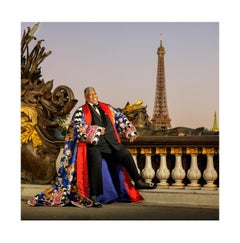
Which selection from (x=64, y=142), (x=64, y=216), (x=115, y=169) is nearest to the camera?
(x=64, y=216)

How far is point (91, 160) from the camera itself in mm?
8688

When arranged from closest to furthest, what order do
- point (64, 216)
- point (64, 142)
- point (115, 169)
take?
1. point (64, 216)
2. point (115, 169)
3. point (64, 142)

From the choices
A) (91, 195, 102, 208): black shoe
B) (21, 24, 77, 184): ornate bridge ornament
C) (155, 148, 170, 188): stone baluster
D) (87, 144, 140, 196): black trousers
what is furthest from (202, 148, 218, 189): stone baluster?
(21, 24, 77, 184): ornate bridge ornament

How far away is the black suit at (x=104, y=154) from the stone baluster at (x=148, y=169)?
0.88ft

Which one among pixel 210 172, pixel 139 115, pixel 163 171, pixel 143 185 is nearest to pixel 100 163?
pixel 143 185

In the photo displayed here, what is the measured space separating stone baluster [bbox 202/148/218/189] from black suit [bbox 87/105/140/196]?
894 millimetres

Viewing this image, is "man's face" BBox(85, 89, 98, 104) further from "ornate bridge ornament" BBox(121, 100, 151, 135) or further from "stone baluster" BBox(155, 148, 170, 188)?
"stone baluster" BBox(155, 148, 170, 188)

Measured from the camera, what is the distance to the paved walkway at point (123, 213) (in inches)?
326

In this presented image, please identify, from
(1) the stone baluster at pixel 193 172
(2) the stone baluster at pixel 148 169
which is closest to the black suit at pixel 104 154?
(2) the stone baluster at pixel 148 169

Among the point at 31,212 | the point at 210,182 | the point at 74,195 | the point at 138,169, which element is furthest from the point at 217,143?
the point at 31,212

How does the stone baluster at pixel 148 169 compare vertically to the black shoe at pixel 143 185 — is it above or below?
above

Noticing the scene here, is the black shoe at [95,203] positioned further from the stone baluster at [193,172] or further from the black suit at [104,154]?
the stone baluster at [193,172]

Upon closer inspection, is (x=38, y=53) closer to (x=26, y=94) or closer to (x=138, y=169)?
(x=26, y=94)

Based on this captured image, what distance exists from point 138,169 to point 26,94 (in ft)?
6.50
